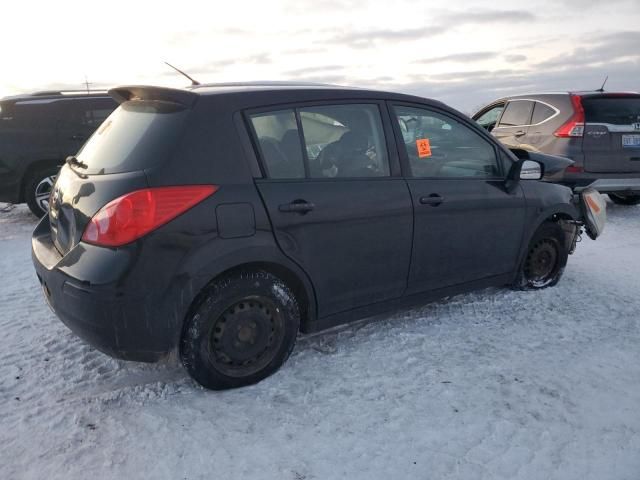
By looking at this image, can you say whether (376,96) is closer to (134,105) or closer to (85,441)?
(134,105)

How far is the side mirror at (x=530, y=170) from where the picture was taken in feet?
13.4

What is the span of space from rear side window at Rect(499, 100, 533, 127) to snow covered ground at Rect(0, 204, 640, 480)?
470 cm

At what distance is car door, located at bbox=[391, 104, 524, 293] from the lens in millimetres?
3545

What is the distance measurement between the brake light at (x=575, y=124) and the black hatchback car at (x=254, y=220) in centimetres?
386

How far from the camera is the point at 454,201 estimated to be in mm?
3672

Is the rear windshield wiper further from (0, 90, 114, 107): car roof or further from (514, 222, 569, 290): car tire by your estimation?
(0, 90, 114, 107): car roof

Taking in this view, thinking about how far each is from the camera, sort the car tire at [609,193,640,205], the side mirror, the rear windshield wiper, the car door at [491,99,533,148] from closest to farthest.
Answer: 1. the rear windshield wiper
2. the side mirror
3. the car door at [491,99,533,148]
4. the car tire at [609,193,640,205]

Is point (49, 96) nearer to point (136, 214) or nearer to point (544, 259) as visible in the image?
point (136, 214)

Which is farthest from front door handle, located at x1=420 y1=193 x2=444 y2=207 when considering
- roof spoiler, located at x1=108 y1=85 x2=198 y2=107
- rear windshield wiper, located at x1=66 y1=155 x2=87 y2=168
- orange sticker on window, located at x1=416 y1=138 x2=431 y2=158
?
rear windshield wiper, located at x1=66 y1=155 x2=87 y2=168

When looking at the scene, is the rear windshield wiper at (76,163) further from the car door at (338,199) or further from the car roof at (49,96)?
the car roof at (49,96)

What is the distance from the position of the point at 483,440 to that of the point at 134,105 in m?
2.55

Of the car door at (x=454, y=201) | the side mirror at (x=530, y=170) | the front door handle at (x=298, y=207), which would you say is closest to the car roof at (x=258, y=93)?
the car door at (x=454, y=201)

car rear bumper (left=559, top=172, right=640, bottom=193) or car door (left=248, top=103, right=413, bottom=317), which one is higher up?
car door (left=248, top=103, right=413, bottom=317)

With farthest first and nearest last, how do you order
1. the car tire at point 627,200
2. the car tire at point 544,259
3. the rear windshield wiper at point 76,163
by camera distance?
the car tire at point 627,200, the car tire at point 544,259, the rear windshield wiper at point 76,163
